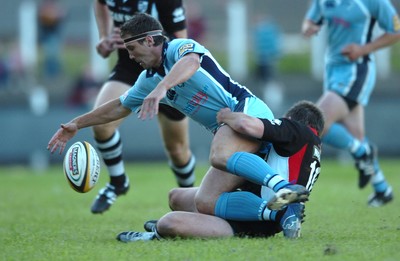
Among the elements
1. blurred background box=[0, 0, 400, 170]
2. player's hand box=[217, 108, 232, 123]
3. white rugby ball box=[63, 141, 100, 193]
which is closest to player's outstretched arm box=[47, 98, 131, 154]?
white rugby ball box=[63, 141, 100, 193]

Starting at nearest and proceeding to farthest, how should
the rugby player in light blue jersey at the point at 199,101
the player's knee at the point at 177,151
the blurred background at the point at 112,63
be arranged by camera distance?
the rugby player in light blue jersey at the point at 199,101 → the player's knee at the point at 177,151 → the blurred background at the point at 112,63

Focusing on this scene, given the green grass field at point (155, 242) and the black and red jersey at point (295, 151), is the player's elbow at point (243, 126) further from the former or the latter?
the green grass field at point (155, 242)

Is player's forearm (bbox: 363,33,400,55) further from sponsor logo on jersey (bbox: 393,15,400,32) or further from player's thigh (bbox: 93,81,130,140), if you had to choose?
player's thigh (bbox: 93,81,130,140)

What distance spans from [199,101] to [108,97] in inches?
86.9

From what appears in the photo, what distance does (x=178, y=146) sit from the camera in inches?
401

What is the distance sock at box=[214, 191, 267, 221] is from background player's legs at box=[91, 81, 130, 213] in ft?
9.01

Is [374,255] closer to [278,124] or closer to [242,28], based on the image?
[278,124]

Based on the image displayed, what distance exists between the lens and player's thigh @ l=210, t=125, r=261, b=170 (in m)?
7.03

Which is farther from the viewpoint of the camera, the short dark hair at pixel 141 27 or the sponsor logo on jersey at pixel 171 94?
the sponsor logo on jersey at pixel 171 94

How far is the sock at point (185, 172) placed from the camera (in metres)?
10.4

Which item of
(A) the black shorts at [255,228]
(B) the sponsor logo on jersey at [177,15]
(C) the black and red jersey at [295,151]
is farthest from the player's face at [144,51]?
(B) the sponsor logo on jersey at [177,15]

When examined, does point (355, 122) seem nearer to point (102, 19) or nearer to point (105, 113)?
point (102, 19)

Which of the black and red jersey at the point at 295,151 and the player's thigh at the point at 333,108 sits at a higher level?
the black and red jersey at the point at 295,151

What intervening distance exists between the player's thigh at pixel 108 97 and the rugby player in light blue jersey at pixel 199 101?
69.9 inches
